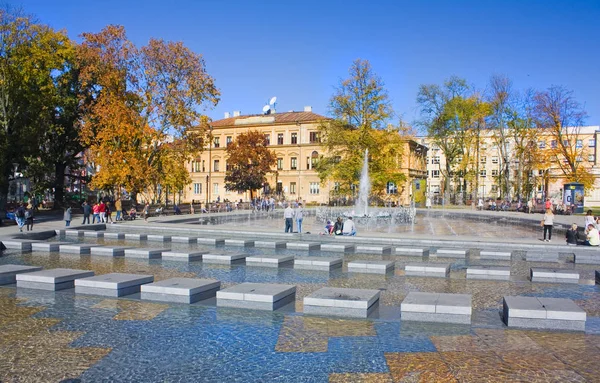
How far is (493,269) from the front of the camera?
45.9 ft

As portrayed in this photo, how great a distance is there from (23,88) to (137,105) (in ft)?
27.1

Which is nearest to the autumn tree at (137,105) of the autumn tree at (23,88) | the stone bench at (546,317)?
the autumn tree at (23,88)

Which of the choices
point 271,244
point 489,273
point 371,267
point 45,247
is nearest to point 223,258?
point 371,267

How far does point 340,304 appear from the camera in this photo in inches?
356

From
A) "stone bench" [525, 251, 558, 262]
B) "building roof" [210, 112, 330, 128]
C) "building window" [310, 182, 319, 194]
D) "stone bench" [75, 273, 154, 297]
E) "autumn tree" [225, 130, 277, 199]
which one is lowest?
"stone bench" [525, 251, 558, 262]

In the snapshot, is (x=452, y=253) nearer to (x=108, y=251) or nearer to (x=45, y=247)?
(x=108, y=251)

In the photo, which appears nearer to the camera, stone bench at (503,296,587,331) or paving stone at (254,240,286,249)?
stone bench at (503,296,587,331)

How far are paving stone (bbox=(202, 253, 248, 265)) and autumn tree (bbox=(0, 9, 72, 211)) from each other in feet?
85.3

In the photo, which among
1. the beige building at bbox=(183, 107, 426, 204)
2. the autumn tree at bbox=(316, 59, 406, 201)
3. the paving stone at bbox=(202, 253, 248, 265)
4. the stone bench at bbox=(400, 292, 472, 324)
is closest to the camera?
the stone bench at bbox=(400, 292, 472, 324)

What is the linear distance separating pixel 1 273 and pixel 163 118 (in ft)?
98.8

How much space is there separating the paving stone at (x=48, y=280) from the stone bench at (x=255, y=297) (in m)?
3.83

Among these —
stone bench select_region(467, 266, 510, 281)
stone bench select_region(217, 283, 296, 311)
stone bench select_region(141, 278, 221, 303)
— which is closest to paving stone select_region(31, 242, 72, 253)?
stone bench select_region(141, 278, 221, 303)

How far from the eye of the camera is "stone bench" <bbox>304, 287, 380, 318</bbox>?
898cm

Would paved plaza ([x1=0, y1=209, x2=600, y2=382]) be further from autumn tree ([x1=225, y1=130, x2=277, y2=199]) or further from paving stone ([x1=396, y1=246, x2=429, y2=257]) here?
autumn tree ([x1=225, y1=130, x2=277, y2=199])
